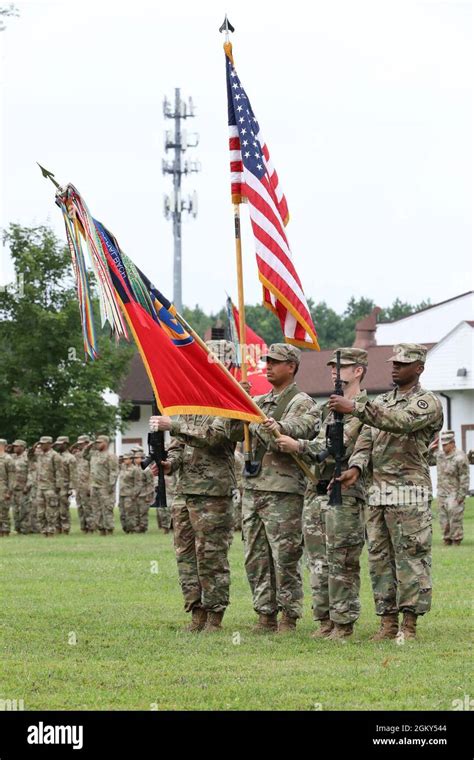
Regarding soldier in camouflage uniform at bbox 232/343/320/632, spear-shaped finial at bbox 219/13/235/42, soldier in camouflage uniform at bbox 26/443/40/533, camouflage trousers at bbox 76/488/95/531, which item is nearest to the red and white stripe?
soldier in camouflage uniform at bbox 232/343/320/632

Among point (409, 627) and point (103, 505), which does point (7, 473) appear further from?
point (409, 627)

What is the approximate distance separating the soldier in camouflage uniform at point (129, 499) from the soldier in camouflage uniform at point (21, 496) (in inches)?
89.3

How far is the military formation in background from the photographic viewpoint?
11203 mm

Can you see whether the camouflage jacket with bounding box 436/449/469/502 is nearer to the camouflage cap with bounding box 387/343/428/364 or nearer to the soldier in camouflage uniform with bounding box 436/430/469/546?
the soldier in camouflage uniform with bounding box 436/430/469/546

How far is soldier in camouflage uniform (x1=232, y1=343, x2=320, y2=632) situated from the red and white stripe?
1.20 feet

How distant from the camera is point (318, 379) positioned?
65875 mm

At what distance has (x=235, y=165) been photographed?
12.5m

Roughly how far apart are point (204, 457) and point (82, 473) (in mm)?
20819

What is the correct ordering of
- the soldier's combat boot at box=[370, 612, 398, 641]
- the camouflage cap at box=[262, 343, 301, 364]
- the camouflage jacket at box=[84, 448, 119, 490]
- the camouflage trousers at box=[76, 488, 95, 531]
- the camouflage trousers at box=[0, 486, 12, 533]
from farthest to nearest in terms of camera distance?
the camouflage trousers at box=[76, 488, 95, 531], the camouflage jacket at box=[84, 448, 119, 490], the camouflage trousers at box=[0, 486, 12, 533], the camouflage cap at box=[262, 343, 301, 364], the soldier's combat boot at box=[370, 612, 398, 641]

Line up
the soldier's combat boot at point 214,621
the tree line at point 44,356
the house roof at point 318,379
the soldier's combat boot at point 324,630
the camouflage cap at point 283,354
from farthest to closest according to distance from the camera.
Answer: the house roof at point 318,379 < the tree line at point 44,356 < the soldier's combat boot at point 214,621 < the camouflage cap at point 283,354 < the soldier's combat boot at point 324,630

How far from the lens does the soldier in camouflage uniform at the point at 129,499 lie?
1252 inches

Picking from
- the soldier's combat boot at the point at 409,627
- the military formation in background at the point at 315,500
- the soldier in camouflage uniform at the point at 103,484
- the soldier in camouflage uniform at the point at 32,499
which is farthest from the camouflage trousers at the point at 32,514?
the soldier's combat boot at the point at 409,627

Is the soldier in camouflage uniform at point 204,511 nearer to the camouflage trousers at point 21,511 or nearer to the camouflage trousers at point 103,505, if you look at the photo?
the camouflage trousers at point 103,505
